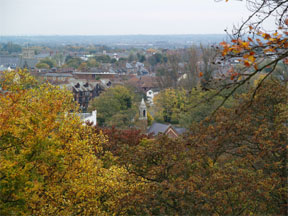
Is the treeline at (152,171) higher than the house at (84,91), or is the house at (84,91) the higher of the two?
the treeline at (152,171)

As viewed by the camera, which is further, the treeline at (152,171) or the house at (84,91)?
the house at (84,91)

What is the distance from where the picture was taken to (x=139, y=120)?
38.7 m

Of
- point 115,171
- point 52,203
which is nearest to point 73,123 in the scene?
point 115,171

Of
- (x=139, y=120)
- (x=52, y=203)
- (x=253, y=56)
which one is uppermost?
(x=253, y=56)

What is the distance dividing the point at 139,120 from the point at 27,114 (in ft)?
90.7

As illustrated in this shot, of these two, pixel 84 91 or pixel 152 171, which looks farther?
pixel 84 91

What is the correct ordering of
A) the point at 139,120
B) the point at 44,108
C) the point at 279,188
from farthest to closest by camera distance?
the point at 139,120 → the point at 44,108 → the point at 279,188

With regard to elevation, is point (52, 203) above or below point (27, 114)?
below

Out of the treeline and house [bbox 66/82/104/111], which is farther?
house [bbox 66/82/104/111]

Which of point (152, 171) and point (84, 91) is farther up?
point (152, 171)

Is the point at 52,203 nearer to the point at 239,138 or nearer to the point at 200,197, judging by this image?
the point at 200,197

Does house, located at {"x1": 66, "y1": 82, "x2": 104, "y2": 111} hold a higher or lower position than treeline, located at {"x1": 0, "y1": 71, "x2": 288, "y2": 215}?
lower

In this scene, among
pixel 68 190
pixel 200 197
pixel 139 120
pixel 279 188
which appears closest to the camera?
pixel 200 197

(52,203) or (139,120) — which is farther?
(139,120)
